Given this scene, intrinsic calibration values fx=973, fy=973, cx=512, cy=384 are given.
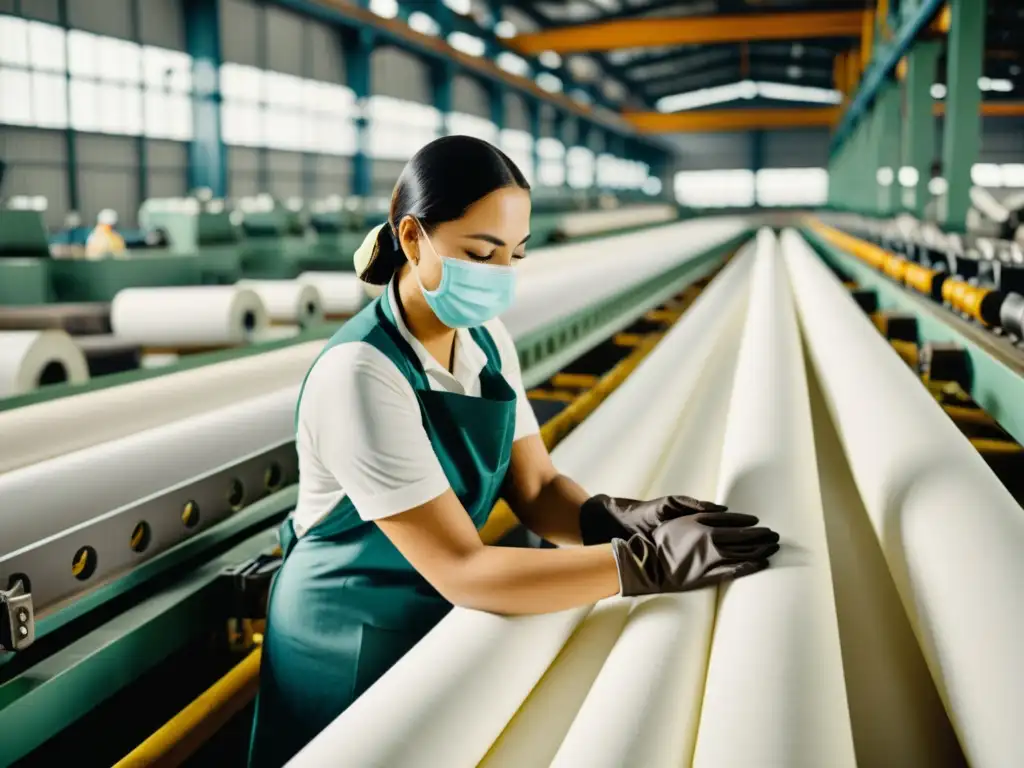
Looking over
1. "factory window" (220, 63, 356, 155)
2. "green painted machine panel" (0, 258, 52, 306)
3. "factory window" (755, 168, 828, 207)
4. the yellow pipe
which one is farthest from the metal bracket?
"factory window" (755, 168, 828, 207)

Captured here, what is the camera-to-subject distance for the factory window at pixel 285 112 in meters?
11.8

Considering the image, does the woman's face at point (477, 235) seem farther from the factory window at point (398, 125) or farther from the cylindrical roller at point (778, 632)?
the factory window at point (398, 125)

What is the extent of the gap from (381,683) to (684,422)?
4.03 feet

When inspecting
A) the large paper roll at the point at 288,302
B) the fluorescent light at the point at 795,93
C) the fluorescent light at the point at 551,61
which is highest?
the fluorescent light at the point at 795,93

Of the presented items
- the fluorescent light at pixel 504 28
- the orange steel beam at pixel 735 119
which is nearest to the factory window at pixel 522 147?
the orange steel beam at pixel 735 119

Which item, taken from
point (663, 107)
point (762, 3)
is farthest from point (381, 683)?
point (663, 107)

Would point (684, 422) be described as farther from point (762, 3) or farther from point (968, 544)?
point (762, 3)

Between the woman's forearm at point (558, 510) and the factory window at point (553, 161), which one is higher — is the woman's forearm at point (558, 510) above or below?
below

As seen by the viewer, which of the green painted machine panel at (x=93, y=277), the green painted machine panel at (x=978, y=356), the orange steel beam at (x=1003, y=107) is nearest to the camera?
the green painted machine panel at (x=978, y=356)

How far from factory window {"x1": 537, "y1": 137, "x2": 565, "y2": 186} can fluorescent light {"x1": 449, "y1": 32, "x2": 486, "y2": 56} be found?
5.89 meters

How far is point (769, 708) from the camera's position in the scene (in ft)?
2.64

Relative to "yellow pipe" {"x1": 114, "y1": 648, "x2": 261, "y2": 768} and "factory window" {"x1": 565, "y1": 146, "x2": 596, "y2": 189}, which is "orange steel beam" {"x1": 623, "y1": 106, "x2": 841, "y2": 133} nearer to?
"factory window" {"x1": 565, "y1": 146, "x2": 596, "y2": 189}

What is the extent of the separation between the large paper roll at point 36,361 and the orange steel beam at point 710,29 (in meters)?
10.9

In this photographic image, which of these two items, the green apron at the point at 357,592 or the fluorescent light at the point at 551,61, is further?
the fluorescent light at the point at 551,61
